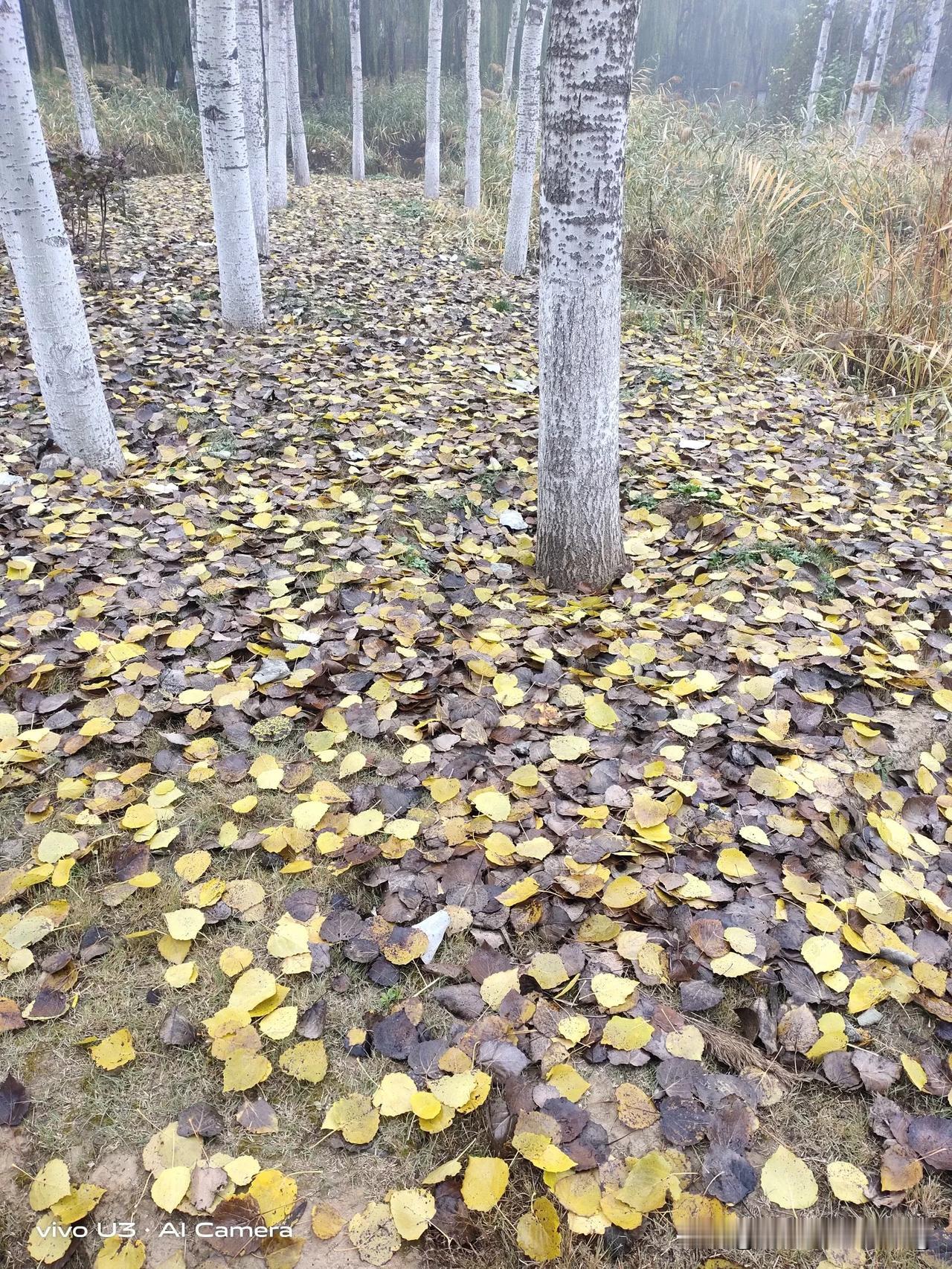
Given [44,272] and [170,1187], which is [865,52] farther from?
[170,1187]

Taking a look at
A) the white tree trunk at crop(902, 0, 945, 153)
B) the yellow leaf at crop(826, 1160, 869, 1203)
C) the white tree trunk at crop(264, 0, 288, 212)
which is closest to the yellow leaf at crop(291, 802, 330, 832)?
the yellow leaf at crop(826, 1160, 869, 1203)

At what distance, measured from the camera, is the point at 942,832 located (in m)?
1.82

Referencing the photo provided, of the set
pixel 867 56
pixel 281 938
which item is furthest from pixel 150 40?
pixel 281 938

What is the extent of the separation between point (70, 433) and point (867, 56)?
53.0ft

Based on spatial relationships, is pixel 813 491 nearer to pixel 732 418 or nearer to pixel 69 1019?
pixel 732 418

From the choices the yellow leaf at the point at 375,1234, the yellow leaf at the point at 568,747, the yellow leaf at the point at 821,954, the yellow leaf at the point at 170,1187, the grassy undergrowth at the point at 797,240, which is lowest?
the yellow leaf at the point at 375,1234

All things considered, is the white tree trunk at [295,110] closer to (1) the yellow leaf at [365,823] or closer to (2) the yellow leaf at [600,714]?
(2) the yellow leaf at [600,714]

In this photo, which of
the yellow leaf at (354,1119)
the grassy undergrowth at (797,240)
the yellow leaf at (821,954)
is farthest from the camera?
the grassy undergrowth at (797,240)

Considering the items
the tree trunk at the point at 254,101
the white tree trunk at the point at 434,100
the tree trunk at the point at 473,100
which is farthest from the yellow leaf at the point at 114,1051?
the white tree trunk at the point at 434,100

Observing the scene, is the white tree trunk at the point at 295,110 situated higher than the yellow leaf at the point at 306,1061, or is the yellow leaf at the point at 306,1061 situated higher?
the white tree trunk at the point at 295,110

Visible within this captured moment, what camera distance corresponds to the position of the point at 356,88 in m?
10.7

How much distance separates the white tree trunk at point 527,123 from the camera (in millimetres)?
5680

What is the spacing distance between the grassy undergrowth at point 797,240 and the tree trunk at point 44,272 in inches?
169

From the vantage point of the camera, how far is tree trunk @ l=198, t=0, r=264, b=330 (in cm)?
411
